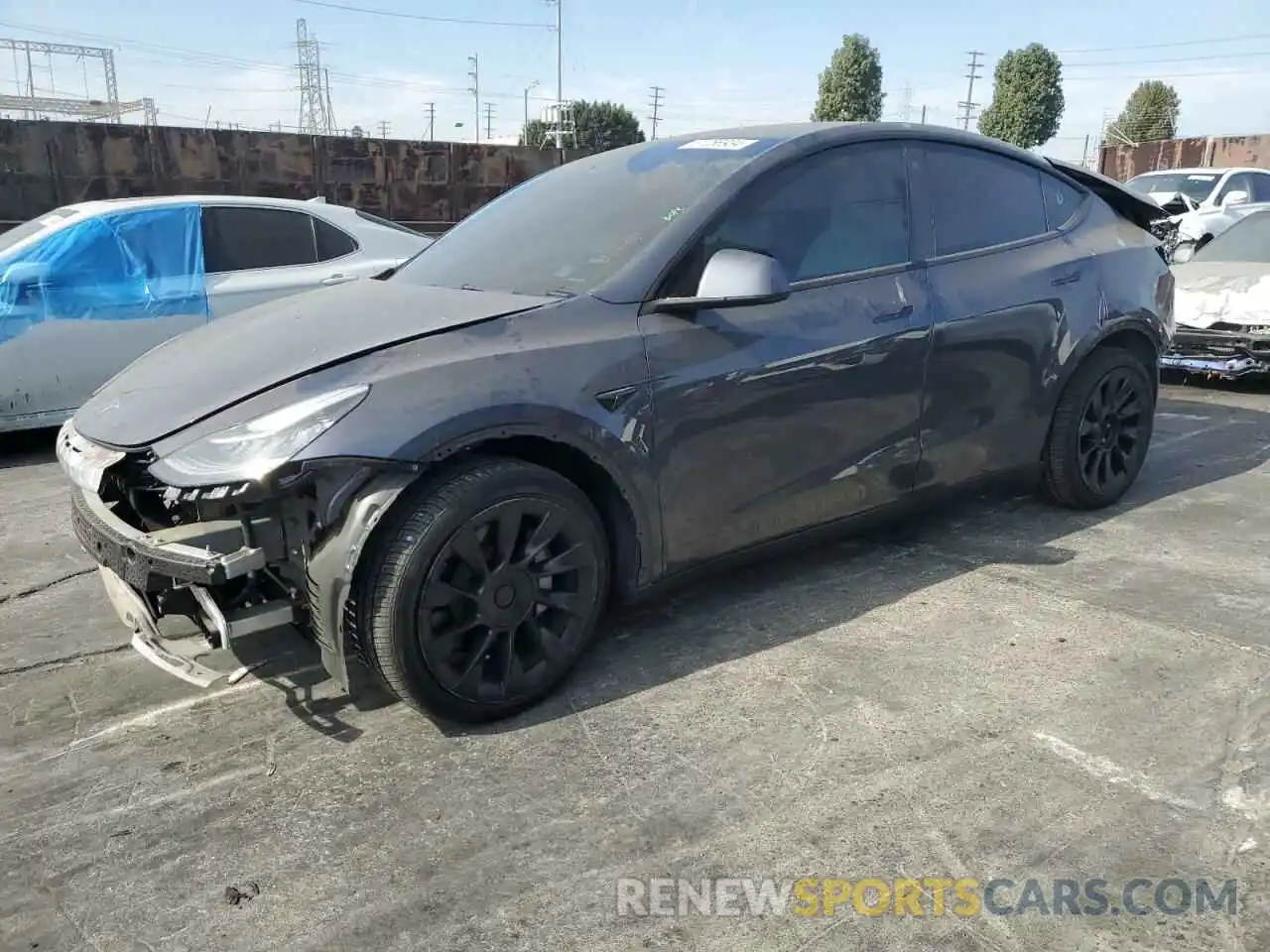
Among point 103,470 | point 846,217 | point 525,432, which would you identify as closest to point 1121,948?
point 525,432

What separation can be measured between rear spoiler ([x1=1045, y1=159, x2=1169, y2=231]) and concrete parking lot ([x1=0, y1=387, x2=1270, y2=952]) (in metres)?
1.90

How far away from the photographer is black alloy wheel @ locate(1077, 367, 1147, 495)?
4.46m

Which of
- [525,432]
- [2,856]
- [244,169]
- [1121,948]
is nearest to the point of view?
[1121,948]

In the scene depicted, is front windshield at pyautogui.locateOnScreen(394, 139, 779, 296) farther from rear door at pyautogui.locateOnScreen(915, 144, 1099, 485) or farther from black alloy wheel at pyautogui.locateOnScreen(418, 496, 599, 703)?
rear door at pyautogui.locateOnScreen(915, 144, 1099, 485)

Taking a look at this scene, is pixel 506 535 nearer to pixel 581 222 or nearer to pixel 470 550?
pixel 470 550

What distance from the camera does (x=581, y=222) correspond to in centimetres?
344

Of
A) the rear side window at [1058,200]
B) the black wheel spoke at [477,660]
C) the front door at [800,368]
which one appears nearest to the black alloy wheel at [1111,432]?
the rear side window at [1058,200]

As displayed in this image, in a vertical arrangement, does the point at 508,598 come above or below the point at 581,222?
below

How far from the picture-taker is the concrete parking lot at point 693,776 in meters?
2.10

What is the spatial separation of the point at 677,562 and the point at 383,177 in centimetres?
1332

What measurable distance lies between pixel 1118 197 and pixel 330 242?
495 centimetres

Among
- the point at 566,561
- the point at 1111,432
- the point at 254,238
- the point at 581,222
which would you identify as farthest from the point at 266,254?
the point at 1111,432

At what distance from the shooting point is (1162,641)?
3.35 meters

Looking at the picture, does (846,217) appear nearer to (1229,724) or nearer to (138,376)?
(1229,724)
